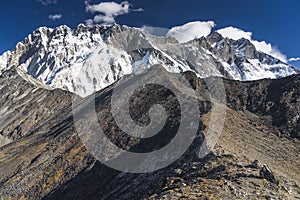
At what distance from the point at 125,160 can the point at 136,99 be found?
21.3 m

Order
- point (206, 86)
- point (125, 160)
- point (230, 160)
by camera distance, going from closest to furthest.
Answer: point (230, 160) < point (125, 160) < point (206, 86)

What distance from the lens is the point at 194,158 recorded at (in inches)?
1120

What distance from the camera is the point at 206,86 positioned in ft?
220

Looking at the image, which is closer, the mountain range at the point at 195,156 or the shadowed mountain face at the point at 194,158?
the shadowed mountain face at the point at 194,158

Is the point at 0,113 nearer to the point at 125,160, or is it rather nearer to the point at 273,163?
the point at 125,160

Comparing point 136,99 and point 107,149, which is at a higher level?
point 136,99

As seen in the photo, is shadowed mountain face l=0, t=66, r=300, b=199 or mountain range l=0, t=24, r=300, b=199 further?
mountain range l=0, t=24, r=300, b=199

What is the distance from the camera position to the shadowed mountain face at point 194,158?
2125cm

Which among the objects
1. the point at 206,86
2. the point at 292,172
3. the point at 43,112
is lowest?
the point at 292,172

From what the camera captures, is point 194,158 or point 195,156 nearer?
point 194,158

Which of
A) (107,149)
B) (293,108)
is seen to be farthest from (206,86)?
(107,149)

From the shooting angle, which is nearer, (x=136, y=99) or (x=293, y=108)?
(x=293, y=108)

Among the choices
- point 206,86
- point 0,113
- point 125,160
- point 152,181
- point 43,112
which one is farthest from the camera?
point 0,113

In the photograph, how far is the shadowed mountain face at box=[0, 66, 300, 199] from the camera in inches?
837
